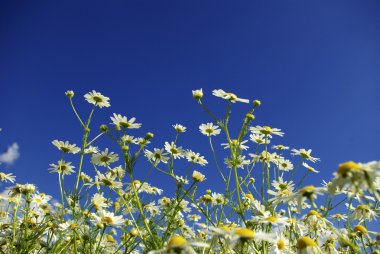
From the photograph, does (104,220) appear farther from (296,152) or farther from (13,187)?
(296,152)

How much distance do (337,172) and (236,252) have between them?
972 mm

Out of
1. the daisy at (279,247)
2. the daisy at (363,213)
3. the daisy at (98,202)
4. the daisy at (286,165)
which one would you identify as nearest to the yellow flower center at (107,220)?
the daisy at (98,202)

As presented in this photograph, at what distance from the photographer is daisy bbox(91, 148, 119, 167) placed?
138 inches

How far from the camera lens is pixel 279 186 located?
3633mm

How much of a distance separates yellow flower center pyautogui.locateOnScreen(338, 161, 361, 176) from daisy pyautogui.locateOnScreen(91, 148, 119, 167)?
2385 mm

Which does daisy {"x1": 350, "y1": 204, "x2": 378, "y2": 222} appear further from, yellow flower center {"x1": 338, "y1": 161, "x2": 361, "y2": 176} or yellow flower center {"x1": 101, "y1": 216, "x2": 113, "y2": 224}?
yellow flower center {"x1": 101, "y1": 216, "x2": 113, "y2": 224}

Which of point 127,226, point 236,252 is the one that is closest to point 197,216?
point 127,226

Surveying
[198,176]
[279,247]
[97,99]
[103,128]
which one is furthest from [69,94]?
[279,247]

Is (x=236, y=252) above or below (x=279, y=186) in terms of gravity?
below

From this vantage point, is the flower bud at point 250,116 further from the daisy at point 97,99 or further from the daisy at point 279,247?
the daisy at point 97,99

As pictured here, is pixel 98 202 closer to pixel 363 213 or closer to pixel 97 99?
pixel 97 99

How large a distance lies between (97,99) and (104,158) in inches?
34.7

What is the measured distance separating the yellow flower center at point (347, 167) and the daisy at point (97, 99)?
307 cm

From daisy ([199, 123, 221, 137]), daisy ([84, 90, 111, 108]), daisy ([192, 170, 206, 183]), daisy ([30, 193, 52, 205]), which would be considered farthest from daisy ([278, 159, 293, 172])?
daisy ([30, 193, 52, 205])
